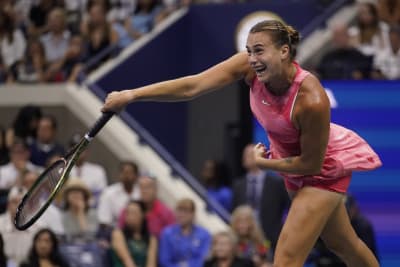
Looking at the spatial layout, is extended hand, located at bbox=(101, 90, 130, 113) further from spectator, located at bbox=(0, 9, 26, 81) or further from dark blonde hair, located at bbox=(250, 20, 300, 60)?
spectator, located at bbox=(0, 9, 26, 81)

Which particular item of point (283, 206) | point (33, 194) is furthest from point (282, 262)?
point (283, 206)

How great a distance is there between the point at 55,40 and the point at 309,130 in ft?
29.6

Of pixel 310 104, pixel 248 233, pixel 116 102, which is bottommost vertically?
pixel 248 233

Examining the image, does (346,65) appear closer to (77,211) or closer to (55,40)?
(77,211)

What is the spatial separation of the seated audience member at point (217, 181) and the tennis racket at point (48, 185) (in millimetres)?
6050

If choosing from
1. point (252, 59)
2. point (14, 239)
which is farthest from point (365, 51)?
point (252, 59)

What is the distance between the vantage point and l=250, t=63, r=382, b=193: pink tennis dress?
7.14m

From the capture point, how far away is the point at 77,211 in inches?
469

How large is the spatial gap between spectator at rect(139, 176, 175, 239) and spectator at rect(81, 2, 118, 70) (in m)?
3.76

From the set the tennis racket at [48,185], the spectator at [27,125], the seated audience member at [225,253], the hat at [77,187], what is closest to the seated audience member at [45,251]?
the hat at [77,187]

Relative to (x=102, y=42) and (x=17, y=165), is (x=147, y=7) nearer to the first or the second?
(x=102, y=42)

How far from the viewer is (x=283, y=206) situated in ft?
Result: 39.9

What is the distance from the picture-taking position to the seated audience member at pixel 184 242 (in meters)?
11.6

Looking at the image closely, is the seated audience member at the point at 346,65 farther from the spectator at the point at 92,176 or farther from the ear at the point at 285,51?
the ear at the point at 285,51
